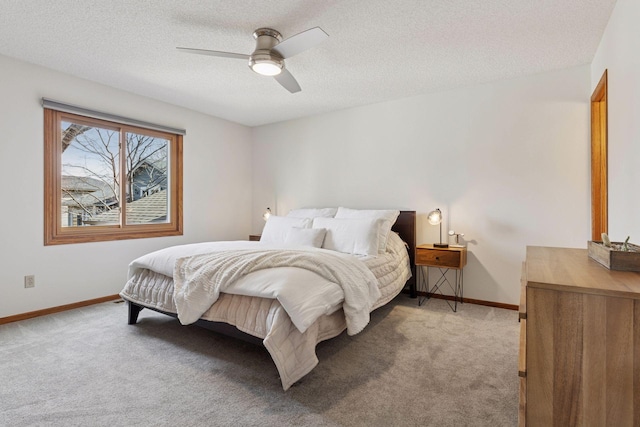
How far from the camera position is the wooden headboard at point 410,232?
12.5ft

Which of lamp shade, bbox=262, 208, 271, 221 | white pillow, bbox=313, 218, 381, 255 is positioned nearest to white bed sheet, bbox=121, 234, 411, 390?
white pillow, bbox=313, 218, 381, 255

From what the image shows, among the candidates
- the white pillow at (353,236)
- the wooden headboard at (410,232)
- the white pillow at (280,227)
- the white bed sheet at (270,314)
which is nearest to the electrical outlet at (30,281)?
the white bed sheet at (270,314)

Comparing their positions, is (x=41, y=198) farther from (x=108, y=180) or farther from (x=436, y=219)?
(x=436, y=219)

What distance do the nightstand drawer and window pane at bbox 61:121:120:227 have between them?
3.57 meters

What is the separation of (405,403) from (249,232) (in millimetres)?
4180

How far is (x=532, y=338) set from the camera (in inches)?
42.1

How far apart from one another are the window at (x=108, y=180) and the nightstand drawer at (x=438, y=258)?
3177 millimetres

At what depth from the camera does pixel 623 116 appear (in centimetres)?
206

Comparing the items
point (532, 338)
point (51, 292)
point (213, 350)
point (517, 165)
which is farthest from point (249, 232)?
point (532, 338)

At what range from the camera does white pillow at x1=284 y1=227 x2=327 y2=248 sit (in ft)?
11.4

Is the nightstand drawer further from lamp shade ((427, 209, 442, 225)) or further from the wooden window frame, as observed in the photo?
the wooden window frame

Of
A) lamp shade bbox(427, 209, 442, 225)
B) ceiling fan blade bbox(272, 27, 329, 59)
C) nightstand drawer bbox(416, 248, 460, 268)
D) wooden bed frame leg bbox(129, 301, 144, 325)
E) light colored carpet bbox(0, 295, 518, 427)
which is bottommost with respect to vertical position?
light colored carpet bbox(0, 295, 518, 427)

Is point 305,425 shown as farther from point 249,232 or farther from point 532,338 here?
point 249,232

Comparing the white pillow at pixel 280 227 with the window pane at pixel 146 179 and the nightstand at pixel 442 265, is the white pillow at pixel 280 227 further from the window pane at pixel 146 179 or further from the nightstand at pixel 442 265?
the window pane at pixel 146 179
